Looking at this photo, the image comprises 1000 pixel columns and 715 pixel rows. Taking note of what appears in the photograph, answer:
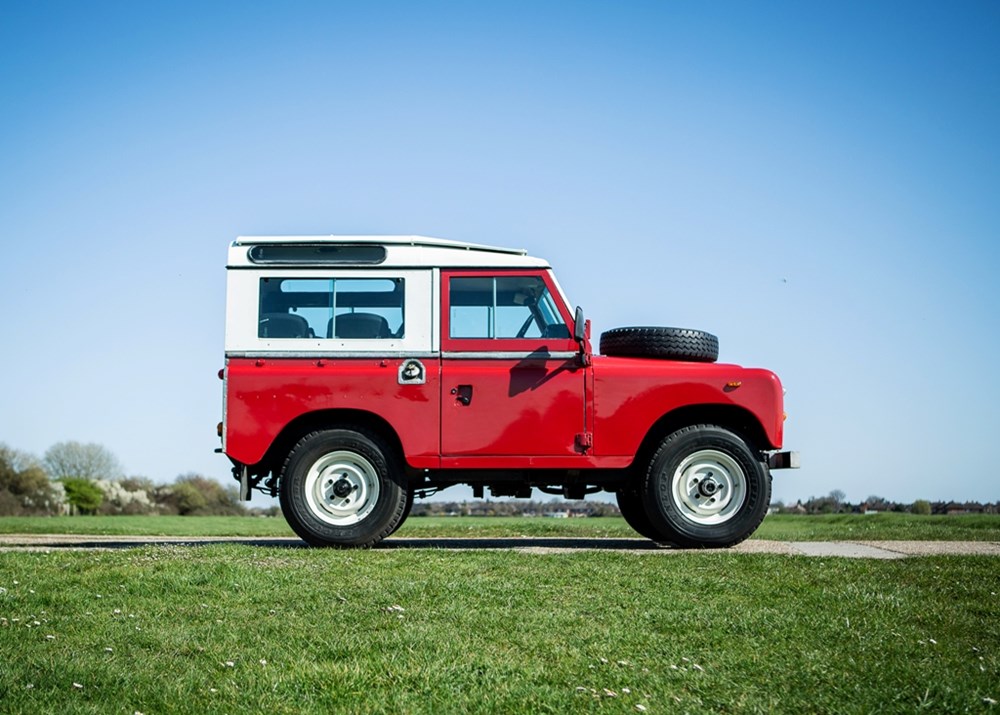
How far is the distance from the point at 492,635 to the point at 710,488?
4.77 meters

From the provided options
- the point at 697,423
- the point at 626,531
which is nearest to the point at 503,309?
the point at 697,423

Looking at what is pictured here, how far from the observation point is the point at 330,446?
1058cm

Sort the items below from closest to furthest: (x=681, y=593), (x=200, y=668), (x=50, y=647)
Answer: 1. (x=200, y=668)
2. (x=50, y=647)
3. (x=681, y=593)

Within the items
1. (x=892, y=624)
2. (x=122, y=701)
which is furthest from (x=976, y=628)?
(x=122, y=701)

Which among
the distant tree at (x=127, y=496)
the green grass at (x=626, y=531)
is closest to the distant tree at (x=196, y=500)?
the distant tree at (x=127, y=496)

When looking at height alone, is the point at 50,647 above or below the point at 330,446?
below

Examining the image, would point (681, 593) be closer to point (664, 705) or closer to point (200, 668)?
point (664, 705)

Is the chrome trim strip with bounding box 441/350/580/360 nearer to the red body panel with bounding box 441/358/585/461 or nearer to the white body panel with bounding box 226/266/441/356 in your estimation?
the red body panel with bounding box 441/358/585/461

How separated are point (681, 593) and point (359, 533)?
156 inches

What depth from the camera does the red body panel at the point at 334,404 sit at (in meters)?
10.6

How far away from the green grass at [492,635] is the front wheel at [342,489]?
1.43m

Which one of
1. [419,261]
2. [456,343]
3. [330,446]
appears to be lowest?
[330,446]

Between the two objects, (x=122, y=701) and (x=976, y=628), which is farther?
(x=976, y=628)

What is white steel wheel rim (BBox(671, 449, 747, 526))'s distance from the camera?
34.9 ft
